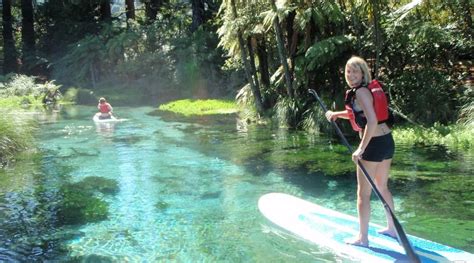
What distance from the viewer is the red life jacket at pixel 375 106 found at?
500 cm

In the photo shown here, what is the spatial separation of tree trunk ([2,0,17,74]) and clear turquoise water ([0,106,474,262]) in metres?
24.9

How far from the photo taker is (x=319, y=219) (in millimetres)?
6555

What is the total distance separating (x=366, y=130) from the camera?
497 cm

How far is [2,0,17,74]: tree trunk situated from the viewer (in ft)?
121

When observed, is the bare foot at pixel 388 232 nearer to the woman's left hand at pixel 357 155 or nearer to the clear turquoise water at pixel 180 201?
the clear turquoise water at pixel 180 201

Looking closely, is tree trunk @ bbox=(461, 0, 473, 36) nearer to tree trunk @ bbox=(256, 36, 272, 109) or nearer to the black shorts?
tree trunk @ bbox=(256, 36, 272, 109)

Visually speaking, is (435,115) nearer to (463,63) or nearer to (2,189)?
(463,63)

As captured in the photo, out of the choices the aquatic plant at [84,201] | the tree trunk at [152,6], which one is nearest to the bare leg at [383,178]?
the aquatic plant at [84,201]

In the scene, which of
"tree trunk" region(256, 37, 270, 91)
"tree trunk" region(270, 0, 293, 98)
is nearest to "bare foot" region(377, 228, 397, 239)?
"tree trunk" region(270, 0, 293, 98)

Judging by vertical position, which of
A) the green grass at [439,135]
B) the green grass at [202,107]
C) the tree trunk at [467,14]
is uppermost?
the tree trunk at [467,14]

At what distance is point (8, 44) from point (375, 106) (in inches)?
1445

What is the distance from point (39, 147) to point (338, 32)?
28.3 feet

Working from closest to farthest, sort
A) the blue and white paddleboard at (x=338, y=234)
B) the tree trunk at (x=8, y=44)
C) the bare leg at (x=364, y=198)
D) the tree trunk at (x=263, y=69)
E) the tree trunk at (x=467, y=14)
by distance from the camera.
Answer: the blue and white paddleboard at (x=338, y=234) < the bare leg at (x=364, y=198) < the tree trunk at (x=467, y=14) < the tree trunk at (x=263, y=69) < the tree trunk at (x=8, y=44)

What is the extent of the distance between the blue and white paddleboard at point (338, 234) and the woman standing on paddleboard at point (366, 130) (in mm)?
179
